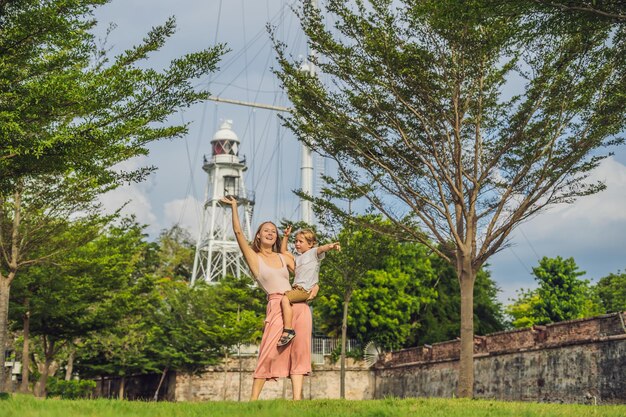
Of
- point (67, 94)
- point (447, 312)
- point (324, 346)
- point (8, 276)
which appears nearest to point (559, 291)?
point (447, 312)

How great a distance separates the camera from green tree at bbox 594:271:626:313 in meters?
55.5

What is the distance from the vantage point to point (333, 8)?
18250mm

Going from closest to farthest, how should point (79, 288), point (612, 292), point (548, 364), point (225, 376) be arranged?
point (79, 288) → point (548, 364) → point (225, 376) → point (612, 292)

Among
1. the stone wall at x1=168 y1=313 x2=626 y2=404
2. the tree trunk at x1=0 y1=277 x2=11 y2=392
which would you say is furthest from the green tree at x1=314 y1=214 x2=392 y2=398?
the tree trunk at x1=0 y1=277 x2=11 y2=392

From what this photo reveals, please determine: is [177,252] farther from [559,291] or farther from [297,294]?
[297,294]

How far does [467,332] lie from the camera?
18438mm

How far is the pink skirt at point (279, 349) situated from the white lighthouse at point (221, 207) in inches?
2144

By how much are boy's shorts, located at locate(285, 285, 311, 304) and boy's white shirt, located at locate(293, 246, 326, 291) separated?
5 cm

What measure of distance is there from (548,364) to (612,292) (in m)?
30.5

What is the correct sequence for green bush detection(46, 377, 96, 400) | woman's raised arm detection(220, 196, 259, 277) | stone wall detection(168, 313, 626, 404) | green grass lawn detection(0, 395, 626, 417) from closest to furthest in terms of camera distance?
green grass lawn detection(0, 395, 626, 417), woman's raised arm detection(220, 196, 259, 277), stone wall detection(168, 313, 626, 404), green bush detection(46, 377, 96, 400)

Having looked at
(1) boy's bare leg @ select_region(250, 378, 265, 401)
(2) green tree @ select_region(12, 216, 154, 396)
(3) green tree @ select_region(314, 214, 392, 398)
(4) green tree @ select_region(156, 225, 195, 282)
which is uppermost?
(4) green tree @ select_region(156, 225, 195, 282)

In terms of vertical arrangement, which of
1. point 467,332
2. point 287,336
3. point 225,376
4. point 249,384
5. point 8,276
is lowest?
point 249,384

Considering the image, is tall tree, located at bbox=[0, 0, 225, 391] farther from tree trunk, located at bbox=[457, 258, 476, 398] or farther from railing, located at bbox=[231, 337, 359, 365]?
railing, located at bbox=[231, 337, 359, 365]

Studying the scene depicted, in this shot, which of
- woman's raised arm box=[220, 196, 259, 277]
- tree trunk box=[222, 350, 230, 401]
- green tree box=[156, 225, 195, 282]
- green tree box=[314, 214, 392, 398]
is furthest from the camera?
green tree box=[156, 225, 195, 282]
